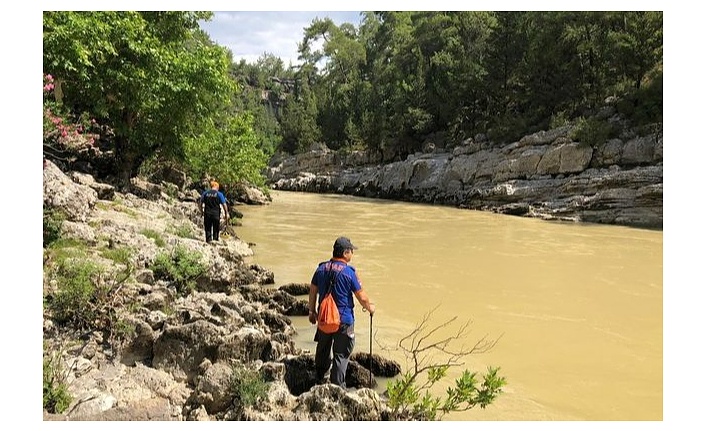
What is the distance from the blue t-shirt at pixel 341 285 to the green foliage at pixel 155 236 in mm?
5492

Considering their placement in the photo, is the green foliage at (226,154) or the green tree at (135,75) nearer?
the green tree at (135,75)

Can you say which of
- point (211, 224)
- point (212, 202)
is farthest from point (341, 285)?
point (211, 224)

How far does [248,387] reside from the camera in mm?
4520

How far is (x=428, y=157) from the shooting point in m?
40.9

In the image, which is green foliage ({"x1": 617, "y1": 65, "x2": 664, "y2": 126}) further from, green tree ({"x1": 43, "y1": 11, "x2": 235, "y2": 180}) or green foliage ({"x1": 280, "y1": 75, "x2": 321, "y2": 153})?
green foliage ({"x1": 280, "y1": 75, "x2": 321, "y2": 153})

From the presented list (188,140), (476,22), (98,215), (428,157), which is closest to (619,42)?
(428,157)

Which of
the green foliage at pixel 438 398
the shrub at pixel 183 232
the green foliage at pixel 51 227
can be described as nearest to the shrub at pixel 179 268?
the green foliage at pixel 51 227

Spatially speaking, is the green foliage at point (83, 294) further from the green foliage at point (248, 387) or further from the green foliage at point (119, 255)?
the green foliage at point (248, 387)

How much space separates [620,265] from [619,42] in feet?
71.8

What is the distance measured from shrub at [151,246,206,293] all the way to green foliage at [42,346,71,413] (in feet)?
11.2

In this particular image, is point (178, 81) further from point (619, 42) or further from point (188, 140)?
Answer: point (619, 42)

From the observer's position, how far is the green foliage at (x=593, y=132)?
1104 inches

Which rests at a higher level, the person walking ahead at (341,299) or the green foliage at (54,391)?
the person walking ahead at (341,299)

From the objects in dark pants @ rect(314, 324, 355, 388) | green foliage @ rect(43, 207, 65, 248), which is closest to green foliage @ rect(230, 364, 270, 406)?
dark pants @ rect(314, 324, 355, 388)
